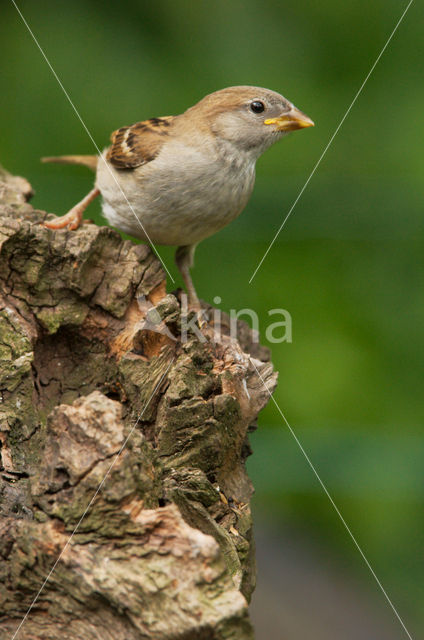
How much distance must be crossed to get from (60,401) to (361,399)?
8.20ft

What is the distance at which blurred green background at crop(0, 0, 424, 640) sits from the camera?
14.7 ft

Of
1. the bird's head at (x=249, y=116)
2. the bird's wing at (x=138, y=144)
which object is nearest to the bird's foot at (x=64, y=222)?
the bird's wing at (x=138, y=144)

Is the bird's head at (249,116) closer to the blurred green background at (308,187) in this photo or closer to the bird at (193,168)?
the bird at (193,168)

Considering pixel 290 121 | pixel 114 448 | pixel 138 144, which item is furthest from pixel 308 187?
pixel 114 448

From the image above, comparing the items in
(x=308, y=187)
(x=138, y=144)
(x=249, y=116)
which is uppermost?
(x=249, y=116)

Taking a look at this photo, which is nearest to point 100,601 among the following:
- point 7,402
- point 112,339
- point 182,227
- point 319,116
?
point 7,402

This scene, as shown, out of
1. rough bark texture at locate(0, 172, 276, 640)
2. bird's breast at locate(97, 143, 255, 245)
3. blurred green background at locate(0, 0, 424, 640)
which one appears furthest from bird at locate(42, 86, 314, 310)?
blurred green background at locate(0, 0, 424, 640)

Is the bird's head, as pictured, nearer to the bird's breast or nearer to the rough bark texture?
the bird's breast

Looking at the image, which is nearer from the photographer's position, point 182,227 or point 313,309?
point 182,227

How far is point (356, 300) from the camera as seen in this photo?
14.8 ft

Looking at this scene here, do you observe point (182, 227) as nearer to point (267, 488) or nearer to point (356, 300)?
point (356, 300)

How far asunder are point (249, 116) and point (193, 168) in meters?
0.36

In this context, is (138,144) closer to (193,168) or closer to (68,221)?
(193,168)

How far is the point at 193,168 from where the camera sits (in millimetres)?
3121
